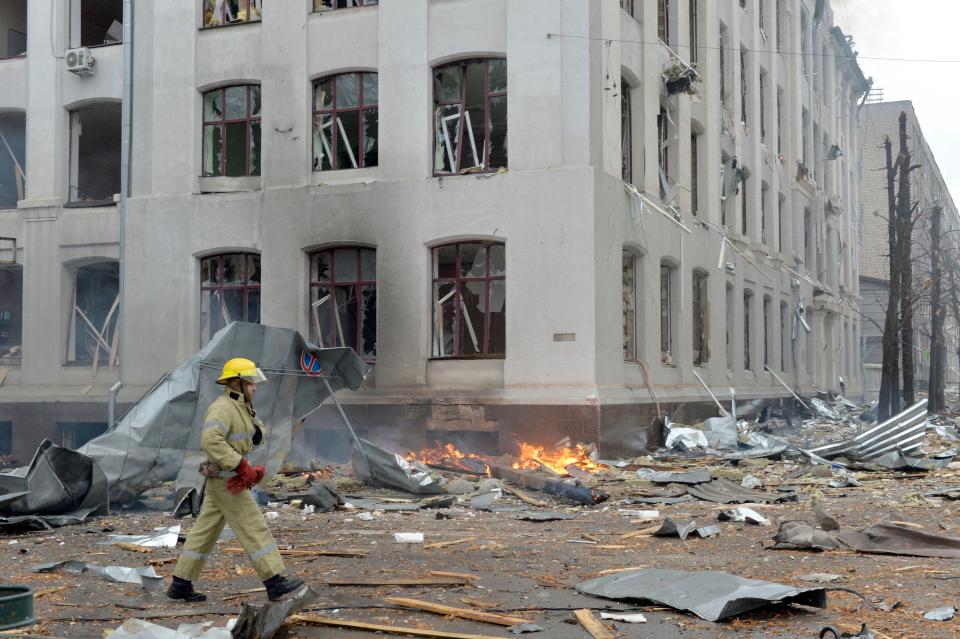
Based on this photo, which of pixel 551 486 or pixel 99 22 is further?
pixel 99 22

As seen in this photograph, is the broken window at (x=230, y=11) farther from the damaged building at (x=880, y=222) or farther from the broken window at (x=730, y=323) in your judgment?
the damaged building at (x=880, y=222)

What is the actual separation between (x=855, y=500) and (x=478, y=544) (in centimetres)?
596

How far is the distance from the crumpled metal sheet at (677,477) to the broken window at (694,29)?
12595 millimetres

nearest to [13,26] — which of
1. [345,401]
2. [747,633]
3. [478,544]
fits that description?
[345,401]

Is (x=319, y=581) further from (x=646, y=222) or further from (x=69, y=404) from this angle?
(x=69, y=404)

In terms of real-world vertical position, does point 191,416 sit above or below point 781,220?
below

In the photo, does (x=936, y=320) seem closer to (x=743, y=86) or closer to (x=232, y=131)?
(x=743, y=86)

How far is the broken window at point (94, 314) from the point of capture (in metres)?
22.4

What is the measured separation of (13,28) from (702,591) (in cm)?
2269

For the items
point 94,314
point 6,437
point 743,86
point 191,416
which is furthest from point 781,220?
point 191,416

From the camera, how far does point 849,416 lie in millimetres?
33156

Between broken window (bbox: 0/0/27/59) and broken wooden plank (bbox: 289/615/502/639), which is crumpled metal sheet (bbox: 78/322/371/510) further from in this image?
broken window (bbox: 0/0/27/59)

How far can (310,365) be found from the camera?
14.9 meters

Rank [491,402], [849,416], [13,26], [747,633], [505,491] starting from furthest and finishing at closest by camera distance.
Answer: [849,416], [13,26], [491,402], [505,491], [747,633]
